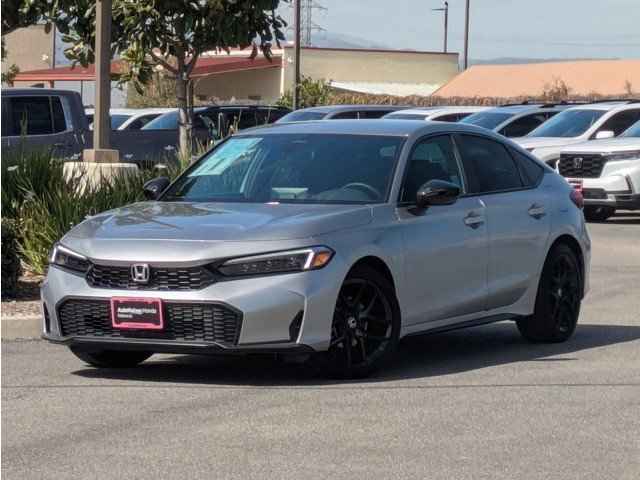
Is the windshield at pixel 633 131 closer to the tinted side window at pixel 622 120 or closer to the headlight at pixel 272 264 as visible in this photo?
the tinted side window at pixel 622 120

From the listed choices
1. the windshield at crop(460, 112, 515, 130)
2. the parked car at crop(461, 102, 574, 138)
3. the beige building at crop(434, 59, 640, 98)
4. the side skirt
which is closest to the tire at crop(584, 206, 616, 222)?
the parked car at crop(461, 102, 574, 138)

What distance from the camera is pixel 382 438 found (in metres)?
7.96

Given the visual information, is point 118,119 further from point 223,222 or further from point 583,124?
point 223,222

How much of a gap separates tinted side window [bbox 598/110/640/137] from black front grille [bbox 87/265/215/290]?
1935 centimetres

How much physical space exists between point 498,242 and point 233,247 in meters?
2.43

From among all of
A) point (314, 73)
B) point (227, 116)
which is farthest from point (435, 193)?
point (314, 73)

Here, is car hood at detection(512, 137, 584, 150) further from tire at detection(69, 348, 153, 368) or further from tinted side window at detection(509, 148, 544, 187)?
tire at detection(69, 348, 153, 368)

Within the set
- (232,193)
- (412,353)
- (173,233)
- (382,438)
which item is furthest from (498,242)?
(382,438)

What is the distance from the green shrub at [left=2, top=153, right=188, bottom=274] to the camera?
14141mm

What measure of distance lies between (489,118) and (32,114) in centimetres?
961

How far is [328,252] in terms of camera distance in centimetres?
932

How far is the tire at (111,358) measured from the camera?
10.1 m

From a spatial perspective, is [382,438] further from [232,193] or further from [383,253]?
[232,193]

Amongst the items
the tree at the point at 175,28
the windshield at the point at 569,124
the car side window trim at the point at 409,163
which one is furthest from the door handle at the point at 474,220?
the windshield at the point at 569,124
